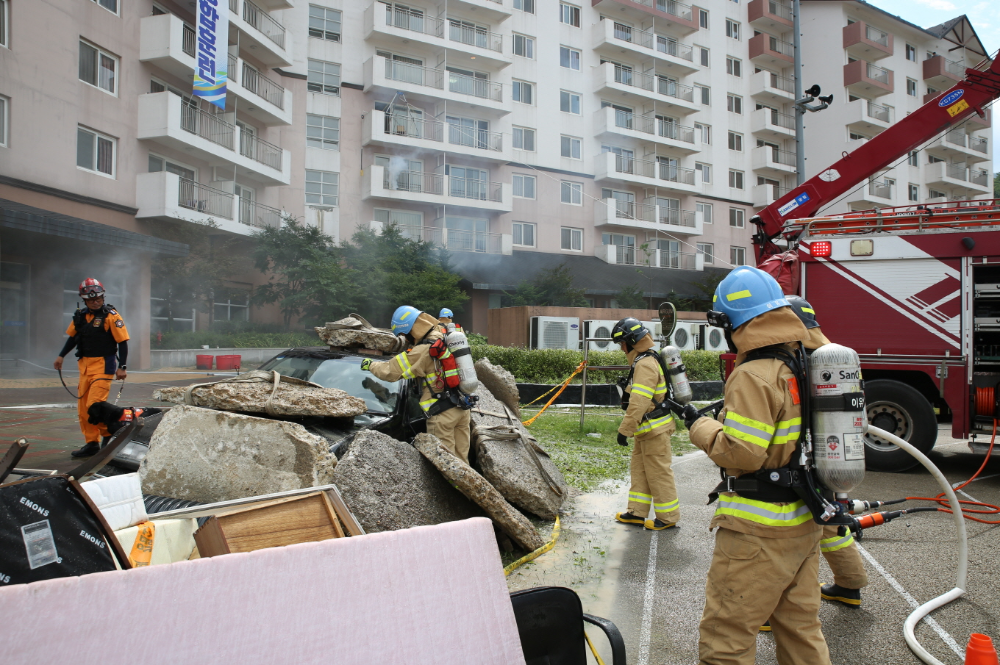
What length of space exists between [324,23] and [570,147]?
1248 cm

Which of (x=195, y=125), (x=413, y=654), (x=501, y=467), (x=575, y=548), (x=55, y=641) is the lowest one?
(x=575, y=548)

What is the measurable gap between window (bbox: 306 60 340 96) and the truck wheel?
77.6ft

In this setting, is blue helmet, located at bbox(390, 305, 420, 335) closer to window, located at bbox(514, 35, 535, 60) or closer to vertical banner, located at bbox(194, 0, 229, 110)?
vertical banner, located at bbox(194, 0, 229, 110)

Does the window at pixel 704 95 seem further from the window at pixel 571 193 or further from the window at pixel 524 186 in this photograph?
the window at pixel 524 186

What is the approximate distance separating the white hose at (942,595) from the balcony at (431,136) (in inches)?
928

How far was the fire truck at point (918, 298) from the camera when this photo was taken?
6664 mm

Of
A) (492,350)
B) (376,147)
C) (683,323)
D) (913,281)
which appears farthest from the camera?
(376,147)

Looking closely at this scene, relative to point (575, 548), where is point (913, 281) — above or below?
above

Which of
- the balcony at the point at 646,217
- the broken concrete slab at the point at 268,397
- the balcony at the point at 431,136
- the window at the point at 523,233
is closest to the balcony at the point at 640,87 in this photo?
the balcony at the point at 646,217

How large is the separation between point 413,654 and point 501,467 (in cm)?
365

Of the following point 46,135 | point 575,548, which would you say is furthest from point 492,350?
point 46,135

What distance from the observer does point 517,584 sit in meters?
3.80

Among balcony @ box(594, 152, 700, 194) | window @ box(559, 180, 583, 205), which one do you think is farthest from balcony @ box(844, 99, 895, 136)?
window @ box(559, 180, 583, 205)

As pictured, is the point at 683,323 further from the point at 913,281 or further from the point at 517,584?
the point at 517,584
